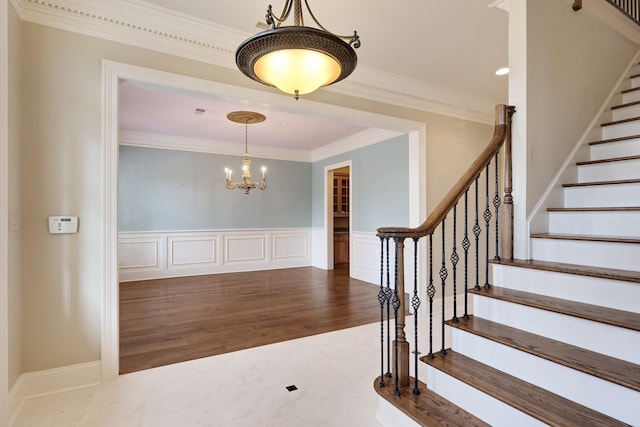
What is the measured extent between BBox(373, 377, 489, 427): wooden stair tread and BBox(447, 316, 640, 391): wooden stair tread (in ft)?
1.31

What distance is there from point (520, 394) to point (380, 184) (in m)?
4.33

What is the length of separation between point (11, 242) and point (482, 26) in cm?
376

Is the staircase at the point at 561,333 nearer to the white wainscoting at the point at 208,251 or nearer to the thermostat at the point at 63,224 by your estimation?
the thermostat at the point at 63,224

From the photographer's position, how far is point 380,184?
5594 mm

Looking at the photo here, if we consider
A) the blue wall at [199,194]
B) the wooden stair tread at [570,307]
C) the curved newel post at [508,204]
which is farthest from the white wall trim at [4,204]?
the blue wall at [199,194]

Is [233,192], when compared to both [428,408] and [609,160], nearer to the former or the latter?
[428,408]

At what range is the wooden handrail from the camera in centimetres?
181

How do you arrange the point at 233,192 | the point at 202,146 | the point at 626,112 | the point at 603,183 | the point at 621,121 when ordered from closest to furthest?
the point at 603,183
the point at 621,121
the point at 626,112
the point at 202,146
the point at 233,192

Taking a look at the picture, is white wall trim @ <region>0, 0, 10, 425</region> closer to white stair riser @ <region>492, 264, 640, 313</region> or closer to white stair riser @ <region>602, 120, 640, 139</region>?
white stair riser @ <region>492, 264, 640, 313</region>

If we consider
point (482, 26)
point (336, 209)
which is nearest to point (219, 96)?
point (482, 26)

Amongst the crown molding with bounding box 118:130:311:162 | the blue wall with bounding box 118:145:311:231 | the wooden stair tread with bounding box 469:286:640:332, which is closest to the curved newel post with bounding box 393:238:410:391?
the wooden stair tread with bounding box 469:286:640:332

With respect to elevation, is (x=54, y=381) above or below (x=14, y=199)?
below

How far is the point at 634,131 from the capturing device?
8.17 feet

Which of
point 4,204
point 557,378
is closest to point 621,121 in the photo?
point 557,378
